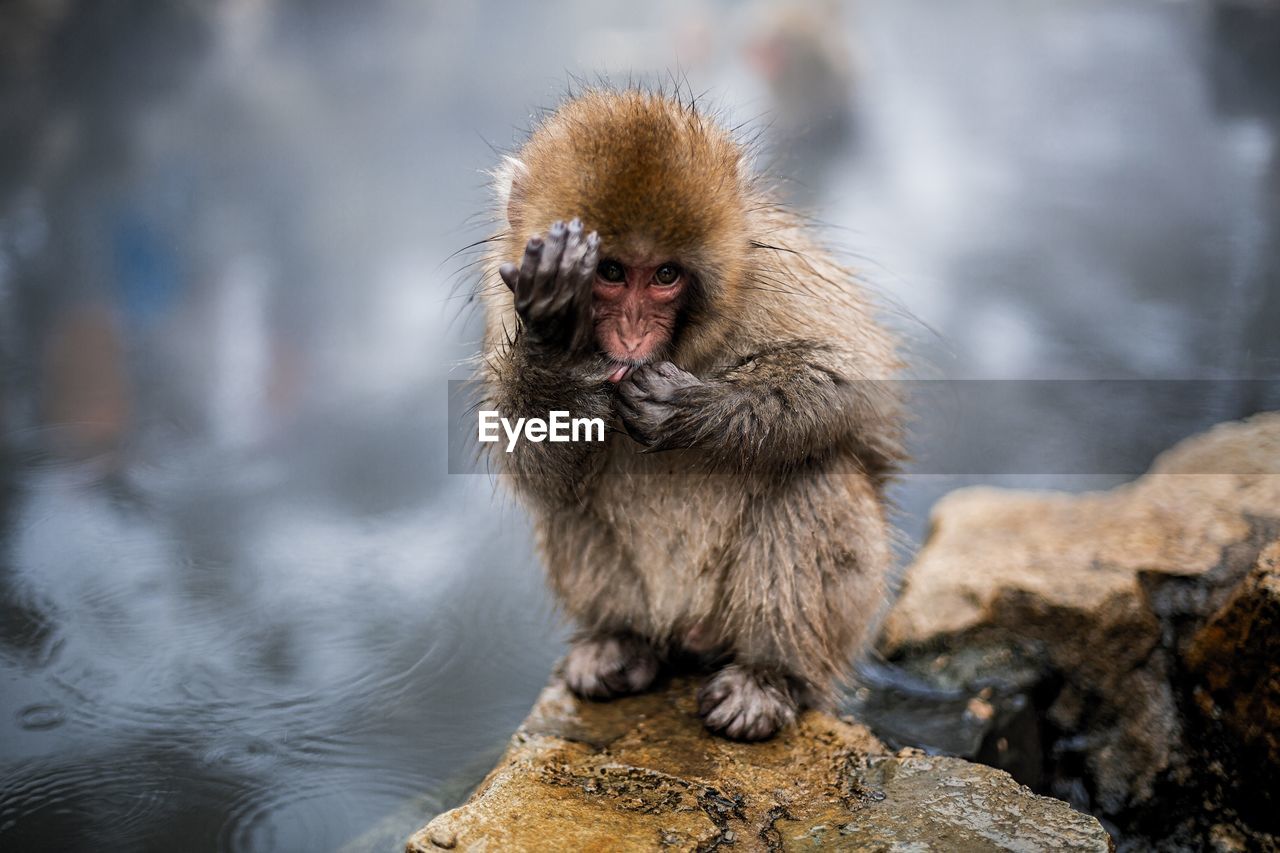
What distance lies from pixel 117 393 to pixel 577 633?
12.6 ft

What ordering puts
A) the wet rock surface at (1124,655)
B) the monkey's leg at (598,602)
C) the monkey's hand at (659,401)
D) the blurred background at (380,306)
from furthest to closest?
the blurred background at (380,306), the monkey's leg at (598,602), the wet rock surface at (1124,655), the monkey's hand at (659,401)

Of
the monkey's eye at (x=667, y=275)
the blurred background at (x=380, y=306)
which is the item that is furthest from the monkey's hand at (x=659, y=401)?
the blurred background at (x=380, y=306)

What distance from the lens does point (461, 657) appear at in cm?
492

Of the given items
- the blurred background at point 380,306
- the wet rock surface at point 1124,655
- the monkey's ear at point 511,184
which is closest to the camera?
the monkey's ear at point 511,184

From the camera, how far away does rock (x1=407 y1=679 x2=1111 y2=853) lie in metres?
2.81

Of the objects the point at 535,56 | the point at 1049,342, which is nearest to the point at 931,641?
the point at 1049,342

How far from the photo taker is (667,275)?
312cm

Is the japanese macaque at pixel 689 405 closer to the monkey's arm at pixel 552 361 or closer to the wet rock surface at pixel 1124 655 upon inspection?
the monkey's arm at pixel 552 361

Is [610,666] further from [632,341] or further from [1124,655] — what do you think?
[1124,655]

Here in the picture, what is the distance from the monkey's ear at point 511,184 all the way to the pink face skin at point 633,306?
454 mm

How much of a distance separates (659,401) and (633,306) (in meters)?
0.29

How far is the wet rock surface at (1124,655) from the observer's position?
345 centimetres

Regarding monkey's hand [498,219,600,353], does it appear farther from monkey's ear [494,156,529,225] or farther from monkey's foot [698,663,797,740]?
monkey's foot [698,663,797,740]

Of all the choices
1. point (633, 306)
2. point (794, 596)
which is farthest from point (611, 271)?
point (794, 596)
